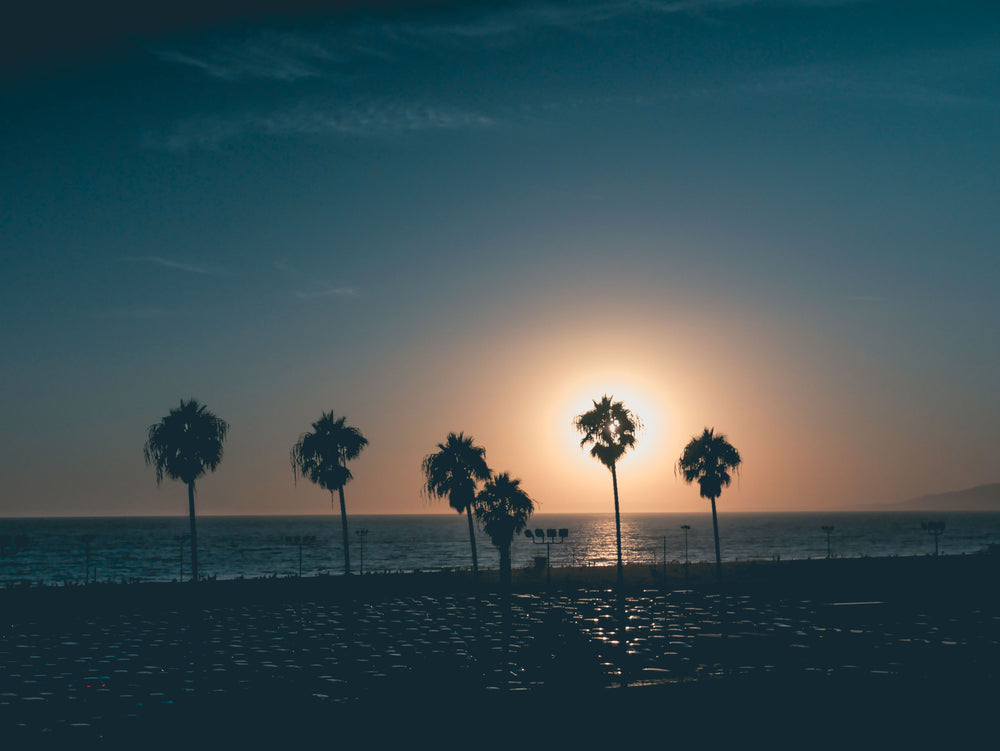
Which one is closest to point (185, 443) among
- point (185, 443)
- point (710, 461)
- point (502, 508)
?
point (185, 443)

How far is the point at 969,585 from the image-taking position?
181 ft

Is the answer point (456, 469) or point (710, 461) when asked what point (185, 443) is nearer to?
point (456, 469)

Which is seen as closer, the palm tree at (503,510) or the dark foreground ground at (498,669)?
the dark foreground ground at (498,669)

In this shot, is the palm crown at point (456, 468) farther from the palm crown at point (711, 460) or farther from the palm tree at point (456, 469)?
the palm crown at point (711, 460)

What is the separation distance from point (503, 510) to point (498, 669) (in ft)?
123

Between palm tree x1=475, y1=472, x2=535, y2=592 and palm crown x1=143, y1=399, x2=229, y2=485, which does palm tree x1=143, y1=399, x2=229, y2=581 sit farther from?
palm tree x1=475, y1=472, x2=535, y2=592

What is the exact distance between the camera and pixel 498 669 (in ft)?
84.6

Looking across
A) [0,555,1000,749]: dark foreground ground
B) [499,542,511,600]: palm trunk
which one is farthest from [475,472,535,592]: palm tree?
[0,555,1000,749]: dark foreground ground

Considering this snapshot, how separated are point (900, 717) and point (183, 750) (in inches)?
648

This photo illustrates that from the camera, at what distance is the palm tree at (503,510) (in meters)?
62.1

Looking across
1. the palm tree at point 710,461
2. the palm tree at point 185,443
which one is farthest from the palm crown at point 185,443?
the palm tree at point 710,461

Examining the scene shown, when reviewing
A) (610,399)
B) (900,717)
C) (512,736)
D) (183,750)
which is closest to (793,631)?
(900,717)

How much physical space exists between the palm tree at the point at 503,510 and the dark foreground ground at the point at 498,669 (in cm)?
979

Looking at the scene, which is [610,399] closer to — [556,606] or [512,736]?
[556,606]
